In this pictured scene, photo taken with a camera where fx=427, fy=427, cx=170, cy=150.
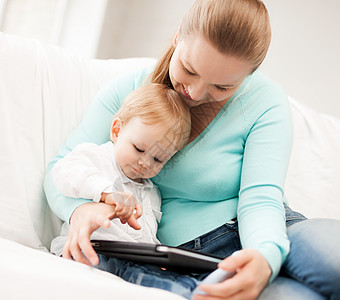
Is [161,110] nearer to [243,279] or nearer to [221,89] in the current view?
[221,89]

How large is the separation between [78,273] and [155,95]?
1.58 feet

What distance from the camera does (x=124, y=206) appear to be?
2.75 ft

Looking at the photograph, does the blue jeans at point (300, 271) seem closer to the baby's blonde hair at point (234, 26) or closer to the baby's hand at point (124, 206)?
the baby's hand at point (124, 206)

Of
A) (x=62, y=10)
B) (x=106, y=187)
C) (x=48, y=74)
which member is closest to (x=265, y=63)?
(x=62, y=10)

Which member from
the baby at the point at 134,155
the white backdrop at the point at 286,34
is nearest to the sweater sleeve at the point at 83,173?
the baby at the point at 134,155

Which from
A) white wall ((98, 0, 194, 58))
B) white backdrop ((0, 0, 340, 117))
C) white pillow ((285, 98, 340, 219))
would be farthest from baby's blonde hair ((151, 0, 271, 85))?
white wall ((98, 0, 194, 58))

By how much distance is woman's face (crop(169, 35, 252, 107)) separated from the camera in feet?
2.78

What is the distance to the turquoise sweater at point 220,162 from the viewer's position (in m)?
0.96

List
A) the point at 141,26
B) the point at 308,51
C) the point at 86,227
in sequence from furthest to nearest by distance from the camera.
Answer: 1. the point at 141,26
2. the point at 308,51
3. the point at 86,227

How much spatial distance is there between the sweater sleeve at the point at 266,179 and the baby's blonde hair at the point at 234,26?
0.65 ft

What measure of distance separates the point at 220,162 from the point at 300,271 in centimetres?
35

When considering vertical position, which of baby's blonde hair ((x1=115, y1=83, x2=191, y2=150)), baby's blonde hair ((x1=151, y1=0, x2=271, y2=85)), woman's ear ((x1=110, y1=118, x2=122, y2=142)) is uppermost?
baby's blonde hair ((x1=151, y1=0, x2=271, y2=85))

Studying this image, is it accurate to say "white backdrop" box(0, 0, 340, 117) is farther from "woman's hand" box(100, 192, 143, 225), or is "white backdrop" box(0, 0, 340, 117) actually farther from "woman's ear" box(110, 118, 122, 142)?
"woman's hand" box(100, 192, 143, 225)

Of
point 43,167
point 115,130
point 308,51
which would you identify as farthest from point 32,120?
point 308,51
